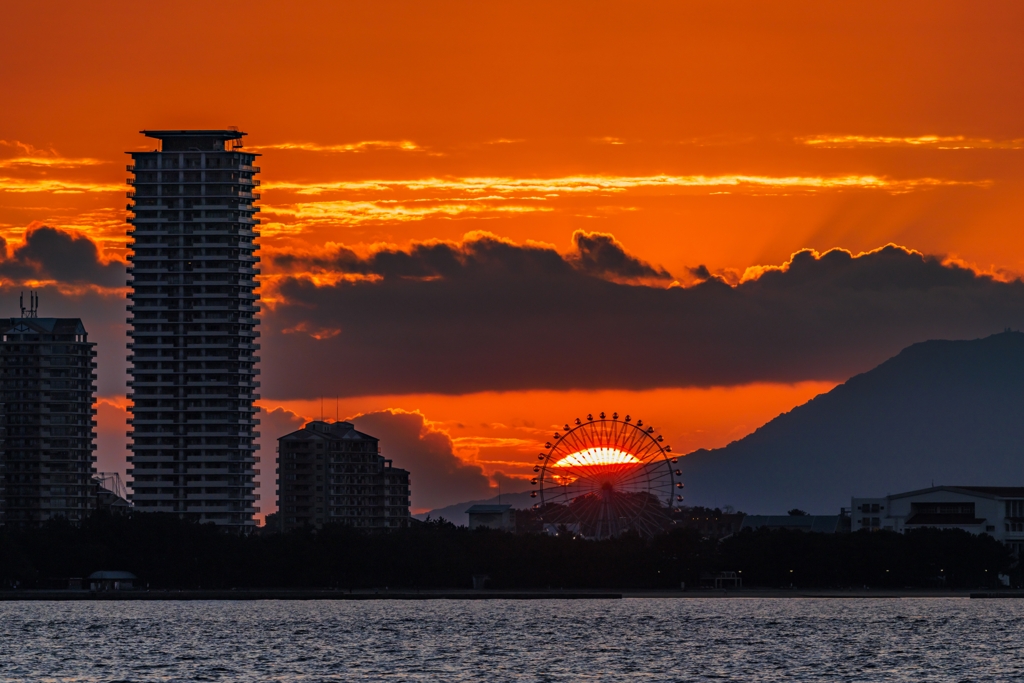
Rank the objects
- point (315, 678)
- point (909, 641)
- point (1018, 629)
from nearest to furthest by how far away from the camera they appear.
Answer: point (315, 678), point (909, 641), point (1018, 629)

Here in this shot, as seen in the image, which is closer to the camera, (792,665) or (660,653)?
(792,665)

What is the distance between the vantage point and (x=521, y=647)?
149m

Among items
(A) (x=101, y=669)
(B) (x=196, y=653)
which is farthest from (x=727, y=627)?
(A) (x=101, y=669)

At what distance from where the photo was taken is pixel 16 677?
4702 inches

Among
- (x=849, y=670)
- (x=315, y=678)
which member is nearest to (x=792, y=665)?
(x=849, y=670)

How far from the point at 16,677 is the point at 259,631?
165 ft

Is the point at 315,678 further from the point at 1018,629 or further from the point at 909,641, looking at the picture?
the point at 1018,629

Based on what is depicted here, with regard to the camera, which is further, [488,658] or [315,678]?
[488,658]

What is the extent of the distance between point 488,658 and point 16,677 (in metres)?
35.7

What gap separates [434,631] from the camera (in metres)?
169

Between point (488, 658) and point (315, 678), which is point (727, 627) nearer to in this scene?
point (488, 658)

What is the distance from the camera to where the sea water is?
12306cm

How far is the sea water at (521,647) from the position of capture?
123m

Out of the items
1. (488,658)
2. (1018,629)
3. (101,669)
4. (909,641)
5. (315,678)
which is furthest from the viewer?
(1018,629)
